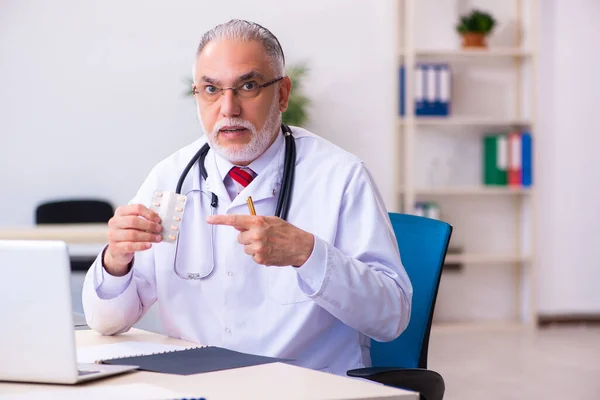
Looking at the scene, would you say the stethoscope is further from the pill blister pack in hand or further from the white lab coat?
the pill blister pack in hand

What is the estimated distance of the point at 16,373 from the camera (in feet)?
4.75

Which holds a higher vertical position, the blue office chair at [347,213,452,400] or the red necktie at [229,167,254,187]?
the red necktie at [229,167,254,187]

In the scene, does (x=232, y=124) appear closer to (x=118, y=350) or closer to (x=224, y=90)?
(x=224, y=90)

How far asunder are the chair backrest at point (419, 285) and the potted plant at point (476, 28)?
3.77 meters

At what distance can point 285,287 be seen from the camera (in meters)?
1.97

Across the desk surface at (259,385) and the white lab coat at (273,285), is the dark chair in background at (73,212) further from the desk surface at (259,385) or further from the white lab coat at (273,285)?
the desk surface at (259,385)

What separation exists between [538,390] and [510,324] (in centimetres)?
182

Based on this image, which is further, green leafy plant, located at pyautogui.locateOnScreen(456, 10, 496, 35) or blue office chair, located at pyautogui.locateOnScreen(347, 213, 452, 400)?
green leafy plant, located at pyautogui.locateOnScreen(456, 10, 496, 35)

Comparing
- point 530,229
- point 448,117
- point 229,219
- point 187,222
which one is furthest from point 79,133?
Result: point 229,219

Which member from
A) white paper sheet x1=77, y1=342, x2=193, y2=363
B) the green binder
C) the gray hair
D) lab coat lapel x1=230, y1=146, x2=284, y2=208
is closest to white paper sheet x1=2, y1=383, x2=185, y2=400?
white paper sheet x1=77, y1=342, x2=193, y2=363

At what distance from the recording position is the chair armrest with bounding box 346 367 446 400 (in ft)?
5.61

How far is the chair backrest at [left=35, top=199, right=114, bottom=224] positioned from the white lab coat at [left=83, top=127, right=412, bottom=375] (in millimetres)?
3372

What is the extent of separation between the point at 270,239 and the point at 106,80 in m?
4.16

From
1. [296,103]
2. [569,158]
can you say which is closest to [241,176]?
[296,103]
